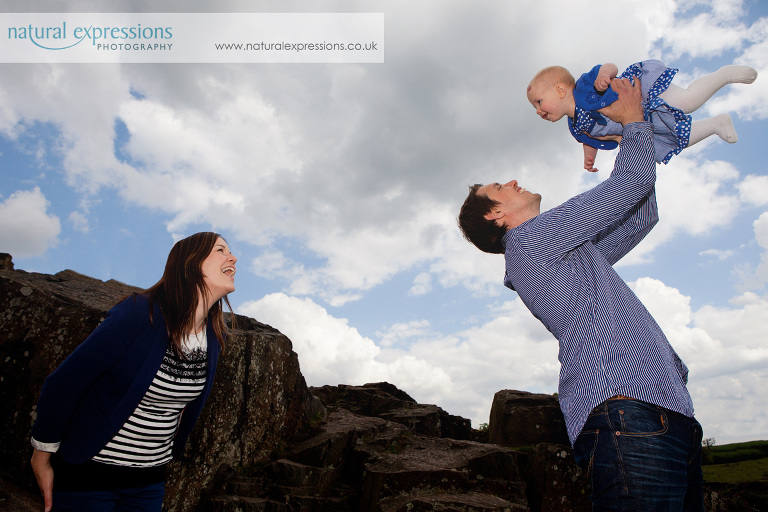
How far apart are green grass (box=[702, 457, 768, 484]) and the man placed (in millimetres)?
11220

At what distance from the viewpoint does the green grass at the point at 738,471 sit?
1197 cm

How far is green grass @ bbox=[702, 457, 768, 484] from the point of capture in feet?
39.3

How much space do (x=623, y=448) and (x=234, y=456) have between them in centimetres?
674

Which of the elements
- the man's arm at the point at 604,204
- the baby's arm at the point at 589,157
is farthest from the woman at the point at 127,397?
the baby's arm at the point at 589,157

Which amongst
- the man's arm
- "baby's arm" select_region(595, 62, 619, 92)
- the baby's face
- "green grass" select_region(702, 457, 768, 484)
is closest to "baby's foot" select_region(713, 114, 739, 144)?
"baby's arm" select_region(595, 62, 619, 92)

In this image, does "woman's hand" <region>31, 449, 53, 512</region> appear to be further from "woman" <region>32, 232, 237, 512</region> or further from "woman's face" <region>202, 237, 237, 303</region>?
"woman's face" <region>202, 237, 237, 303</region>

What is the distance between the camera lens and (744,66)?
4164mm

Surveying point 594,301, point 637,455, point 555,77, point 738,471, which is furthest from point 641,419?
point 738,471

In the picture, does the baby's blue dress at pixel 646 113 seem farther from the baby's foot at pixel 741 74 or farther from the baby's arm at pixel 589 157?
the baby's foot at pixel 741 74

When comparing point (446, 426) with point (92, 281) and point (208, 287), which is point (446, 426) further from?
point (208, 287)

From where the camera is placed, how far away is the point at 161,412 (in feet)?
11.1

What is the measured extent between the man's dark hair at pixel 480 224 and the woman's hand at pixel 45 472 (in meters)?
2.95

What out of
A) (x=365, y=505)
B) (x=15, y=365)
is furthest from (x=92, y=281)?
(x=365, y=505)

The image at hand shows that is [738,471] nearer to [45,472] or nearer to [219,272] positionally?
[219,272]
